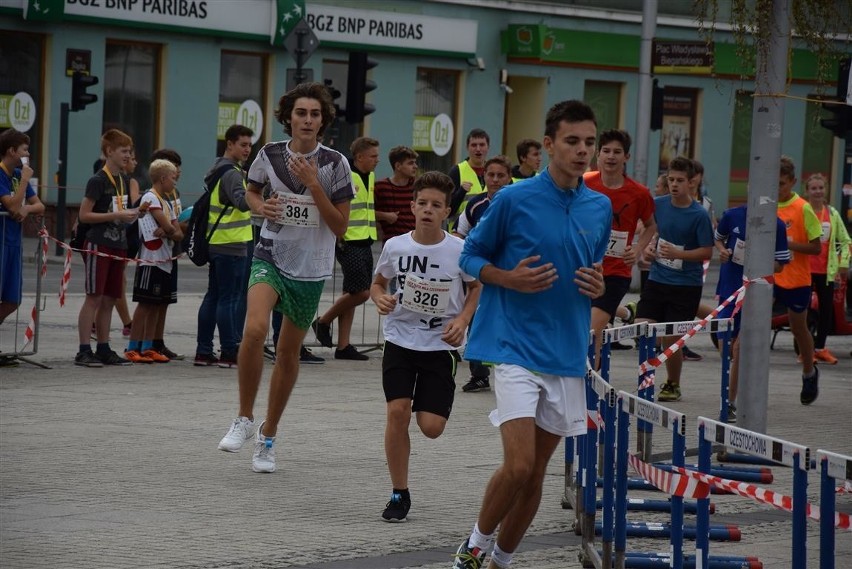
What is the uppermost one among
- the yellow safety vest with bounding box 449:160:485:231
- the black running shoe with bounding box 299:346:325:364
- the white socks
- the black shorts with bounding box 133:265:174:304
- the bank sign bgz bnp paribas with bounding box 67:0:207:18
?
the bank sign bgz bnp paribas with bounding box 67:0:207:18

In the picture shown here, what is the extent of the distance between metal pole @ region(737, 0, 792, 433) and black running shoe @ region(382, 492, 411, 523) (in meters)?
3.52

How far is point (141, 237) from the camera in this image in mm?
14539

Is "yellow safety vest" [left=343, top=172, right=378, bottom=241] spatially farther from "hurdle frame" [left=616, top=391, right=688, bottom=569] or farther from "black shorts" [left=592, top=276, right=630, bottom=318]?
"hurdle frame" [left=616, top=391, right=688, bottom=569]

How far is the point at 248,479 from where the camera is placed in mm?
8992

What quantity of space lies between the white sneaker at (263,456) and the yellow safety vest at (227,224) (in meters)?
5.04

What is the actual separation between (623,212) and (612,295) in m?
0.57

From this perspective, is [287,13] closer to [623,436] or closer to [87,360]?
[87,360]

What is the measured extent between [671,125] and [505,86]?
17.4ft

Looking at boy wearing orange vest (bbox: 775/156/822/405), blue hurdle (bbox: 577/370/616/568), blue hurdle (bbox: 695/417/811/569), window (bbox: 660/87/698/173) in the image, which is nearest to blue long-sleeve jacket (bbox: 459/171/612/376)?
blue hurdle (bbox: 577/370/616/568)

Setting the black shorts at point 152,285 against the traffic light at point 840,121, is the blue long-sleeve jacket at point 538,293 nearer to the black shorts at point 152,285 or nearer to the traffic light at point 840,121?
the black shorts at point 152,285

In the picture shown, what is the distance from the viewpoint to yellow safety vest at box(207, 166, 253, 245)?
14.0m

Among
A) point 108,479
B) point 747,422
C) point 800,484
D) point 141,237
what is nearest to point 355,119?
point 141,237

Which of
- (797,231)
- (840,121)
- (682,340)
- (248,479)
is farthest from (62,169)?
(248,479)

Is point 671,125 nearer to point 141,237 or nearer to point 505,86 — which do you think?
point 505,86
